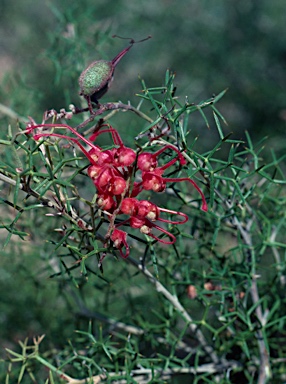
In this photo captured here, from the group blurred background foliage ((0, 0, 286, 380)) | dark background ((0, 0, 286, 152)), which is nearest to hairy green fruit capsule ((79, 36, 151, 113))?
blurred background foliage ((0, 0, 286, 380))

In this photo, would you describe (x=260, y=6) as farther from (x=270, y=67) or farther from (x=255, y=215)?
(x=255, y=215)

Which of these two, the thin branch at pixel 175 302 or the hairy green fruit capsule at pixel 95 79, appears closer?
the hairy green fruit capsule at pixel 95 79

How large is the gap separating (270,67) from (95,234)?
2175 mm

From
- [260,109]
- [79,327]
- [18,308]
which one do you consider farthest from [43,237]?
[260,109]

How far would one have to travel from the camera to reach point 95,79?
677 mm

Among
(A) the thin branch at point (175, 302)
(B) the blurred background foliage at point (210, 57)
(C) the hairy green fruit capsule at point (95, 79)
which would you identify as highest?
(C) the hairy green fruit capsule at point (95, 79)

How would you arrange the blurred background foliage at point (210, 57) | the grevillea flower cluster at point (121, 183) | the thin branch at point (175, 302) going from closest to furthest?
the grevillea flower cluster at point (121, 183)
the thin branch at point (175, 302)
the blurred background foliage at point (210, 57)

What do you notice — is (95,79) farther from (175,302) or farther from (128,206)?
(175,302)

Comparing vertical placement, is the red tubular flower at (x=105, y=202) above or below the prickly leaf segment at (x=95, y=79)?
below

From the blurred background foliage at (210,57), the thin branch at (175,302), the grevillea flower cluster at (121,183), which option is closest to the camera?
the grevillea flower cluster at (121,183)

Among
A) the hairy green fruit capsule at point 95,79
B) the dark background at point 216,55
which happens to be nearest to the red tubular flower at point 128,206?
the hairy green fruit capsule at point 95,79

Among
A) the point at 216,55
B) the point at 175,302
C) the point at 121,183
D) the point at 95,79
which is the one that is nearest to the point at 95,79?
the point at 95,79

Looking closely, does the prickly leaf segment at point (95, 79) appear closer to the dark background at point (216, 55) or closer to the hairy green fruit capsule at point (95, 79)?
the hairy green fruit capsule at point (95, 79)

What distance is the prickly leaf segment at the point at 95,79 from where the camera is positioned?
2.22 ft
